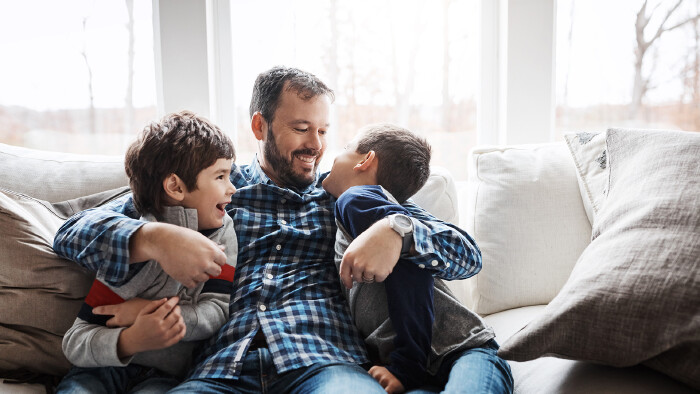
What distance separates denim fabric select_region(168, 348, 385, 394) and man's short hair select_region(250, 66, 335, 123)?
27.7 inches

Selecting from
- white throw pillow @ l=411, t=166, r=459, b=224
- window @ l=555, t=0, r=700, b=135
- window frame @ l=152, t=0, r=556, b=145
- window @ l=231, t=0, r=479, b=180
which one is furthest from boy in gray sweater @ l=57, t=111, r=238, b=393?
window @ l=555, t=0, r=700, b=135

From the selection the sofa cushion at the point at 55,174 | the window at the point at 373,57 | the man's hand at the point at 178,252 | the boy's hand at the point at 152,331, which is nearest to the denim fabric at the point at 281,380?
the boy's hand at the point at 152,331

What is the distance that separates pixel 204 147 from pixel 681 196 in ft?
3.20

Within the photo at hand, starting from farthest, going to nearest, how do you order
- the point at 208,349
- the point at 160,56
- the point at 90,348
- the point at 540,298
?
the point at 160,56 < the point at 540,298 < the point at 208,349 < the point at 90,348

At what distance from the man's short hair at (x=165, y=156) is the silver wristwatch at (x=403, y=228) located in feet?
1.41

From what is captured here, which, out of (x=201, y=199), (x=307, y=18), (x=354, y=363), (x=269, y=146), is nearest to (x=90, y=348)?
(x=201, y=199)

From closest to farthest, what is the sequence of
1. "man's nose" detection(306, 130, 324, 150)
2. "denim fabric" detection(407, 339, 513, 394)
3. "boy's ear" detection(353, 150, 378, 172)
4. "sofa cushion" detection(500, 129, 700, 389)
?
"sofa cushion" detection(500, 129, 700, 389) < "denim fabric" detection(407, 339, 513, 394) < "boy's ear" detection(353, 150, 378, 172) < "man's nose" detection(306, 130, 324, 150)

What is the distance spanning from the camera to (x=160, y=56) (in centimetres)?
223

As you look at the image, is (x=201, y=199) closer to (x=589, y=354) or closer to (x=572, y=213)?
(x=589, y=354)

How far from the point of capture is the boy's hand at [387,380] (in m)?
1.18

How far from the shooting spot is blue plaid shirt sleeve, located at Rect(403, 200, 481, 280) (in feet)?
3.94

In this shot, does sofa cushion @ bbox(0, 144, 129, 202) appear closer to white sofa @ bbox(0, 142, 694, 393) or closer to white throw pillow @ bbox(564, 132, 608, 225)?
white sofa @ bbox(0, 142, 694, 393)

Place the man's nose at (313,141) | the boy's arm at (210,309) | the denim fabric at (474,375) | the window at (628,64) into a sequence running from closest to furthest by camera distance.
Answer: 1. the denim fabric at (474,375)
2. the boy's arm at (210,309)
3. the man's nose at (313,141)
4. the window at (628,64)

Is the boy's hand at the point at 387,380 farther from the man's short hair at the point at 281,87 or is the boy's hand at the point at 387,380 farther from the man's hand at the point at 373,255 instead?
the man's short hair at the point at 281,87
